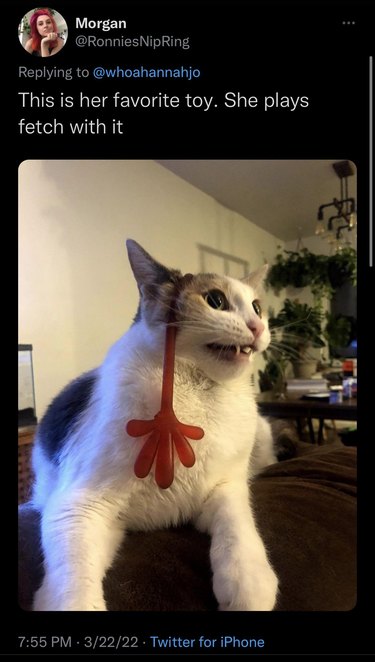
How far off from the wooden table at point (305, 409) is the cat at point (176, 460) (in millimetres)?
1118

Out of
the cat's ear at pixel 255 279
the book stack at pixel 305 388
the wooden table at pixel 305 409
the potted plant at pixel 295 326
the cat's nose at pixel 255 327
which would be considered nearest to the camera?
the cat's nose at pixel 255 327

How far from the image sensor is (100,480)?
473 millimetres

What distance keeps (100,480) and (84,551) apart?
83 millimetres

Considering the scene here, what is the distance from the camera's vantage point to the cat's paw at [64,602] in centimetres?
37

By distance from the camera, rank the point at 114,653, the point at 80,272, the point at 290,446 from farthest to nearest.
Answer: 1. the point at 80,272
2. the point at 290,446
3. the point at 114,653

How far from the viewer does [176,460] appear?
19.5 inches

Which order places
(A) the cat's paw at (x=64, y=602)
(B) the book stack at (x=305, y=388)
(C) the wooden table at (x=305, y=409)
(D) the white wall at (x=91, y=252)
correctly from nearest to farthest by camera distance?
(A) the cat's paw at (x=64, y=602)
(D) the white wall at (x=91, y=252)
(C) the wooden table at (x=305, y=409)
(B) the book stack at (x=305, y=388)

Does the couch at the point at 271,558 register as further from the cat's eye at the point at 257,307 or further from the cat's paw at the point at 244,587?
the cat's eye at the point at 257,307
